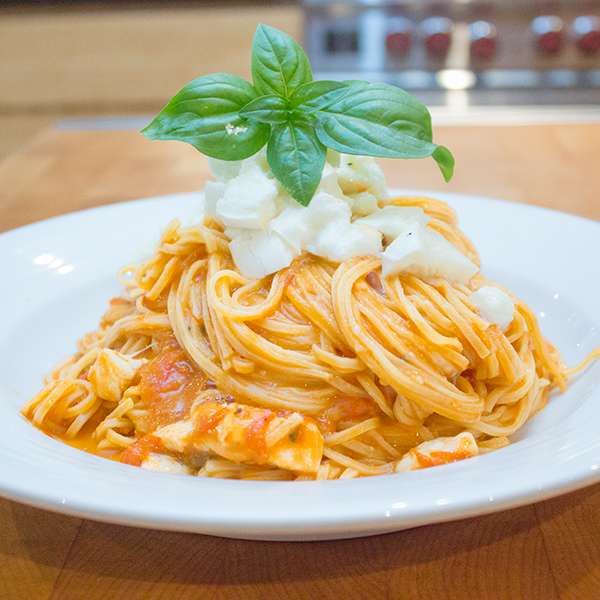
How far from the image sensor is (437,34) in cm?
608

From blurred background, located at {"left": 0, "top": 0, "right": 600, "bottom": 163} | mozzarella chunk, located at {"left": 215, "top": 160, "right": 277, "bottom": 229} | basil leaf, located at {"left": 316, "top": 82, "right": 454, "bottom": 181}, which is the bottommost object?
blurred background, located at {"left": 0, "top": 0, "right": 600, "bottom": 163}

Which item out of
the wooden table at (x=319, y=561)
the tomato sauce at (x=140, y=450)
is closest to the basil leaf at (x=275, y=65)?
the tomato sauce at (x=140, y=450)

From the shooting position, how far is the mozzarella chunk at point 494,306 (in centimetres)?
200

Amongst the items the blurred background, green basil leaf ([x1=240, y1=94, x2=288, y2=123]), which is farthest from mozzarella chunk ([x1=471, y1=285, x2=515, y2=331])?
the blurred background

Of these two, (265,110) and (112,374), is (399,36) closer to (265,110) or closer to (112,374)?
(265,110)

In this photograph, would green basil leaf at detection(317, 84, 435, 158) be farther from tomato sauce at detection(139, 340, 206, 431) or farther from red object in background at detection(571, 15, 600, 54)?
red object in background at detection(571, 15, 600, 54)

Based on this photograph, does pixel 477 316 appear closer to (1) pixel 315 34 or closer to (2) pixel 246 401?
(2) pixel 246 401

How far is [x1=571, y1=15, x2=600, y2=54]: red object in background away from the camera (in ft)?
19.7

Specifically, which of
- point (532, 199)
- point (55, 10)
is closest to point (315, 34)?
point (55, 10)

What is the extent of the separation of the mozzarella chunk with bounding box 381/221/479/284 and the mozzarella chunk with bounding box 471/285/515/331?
9 centimetres

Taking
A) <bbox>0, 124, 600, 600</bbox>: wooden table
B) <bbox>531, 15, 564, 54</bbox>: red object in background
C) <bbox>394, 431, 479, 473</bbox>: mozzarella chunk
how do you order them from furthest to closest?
<bbox>531, 15, 564, 54</bbox>: red object in background
<bbox>394, 431, 479, 473</bbox>: mozzarella chunk
<bbox>0, 124, 600, 600</bbox>: wooden table

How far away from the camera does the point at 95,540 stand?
1.64 meters

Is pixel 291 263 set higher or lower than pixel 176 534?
higher

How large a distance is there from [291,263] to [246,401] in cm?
43
